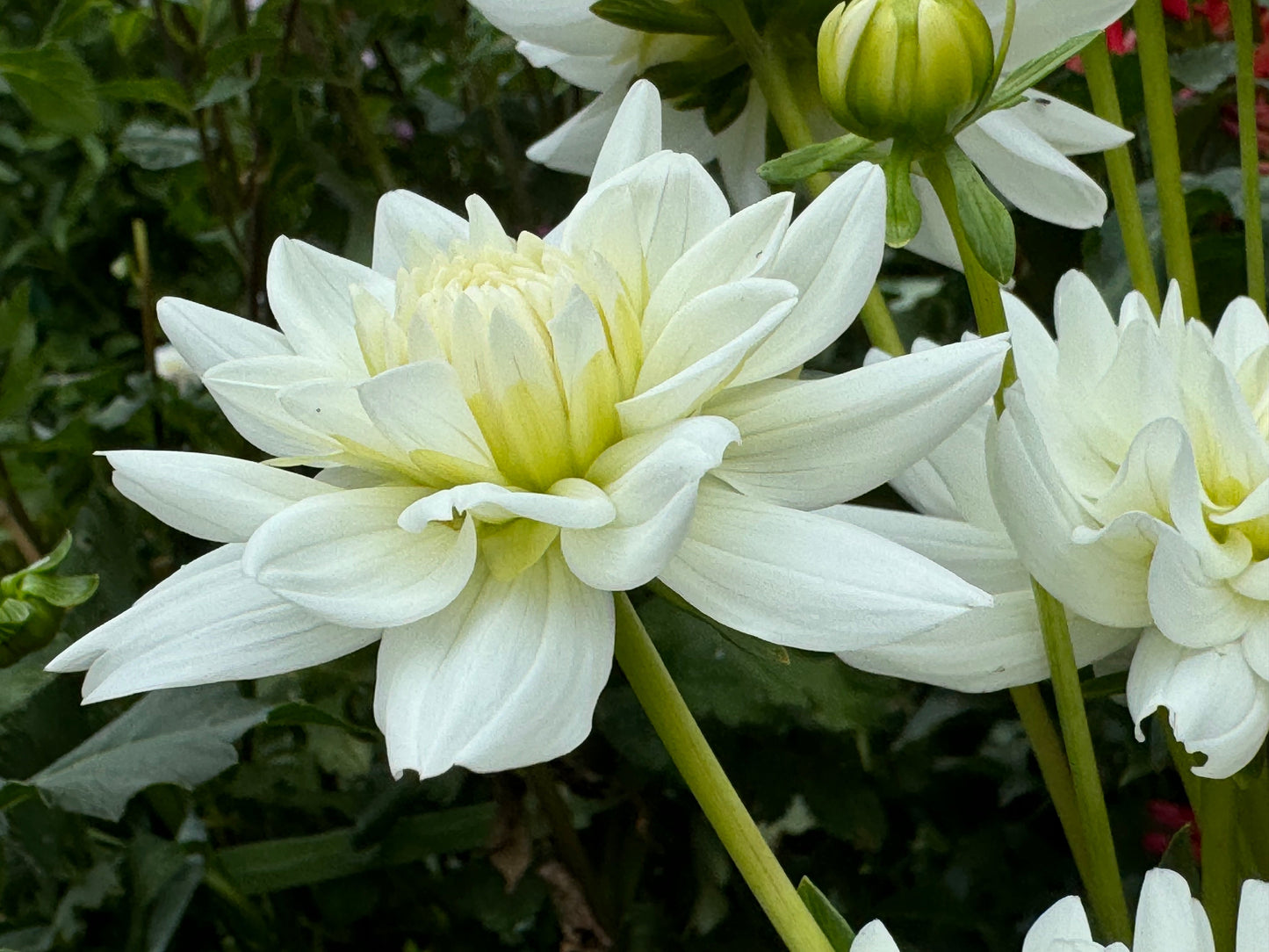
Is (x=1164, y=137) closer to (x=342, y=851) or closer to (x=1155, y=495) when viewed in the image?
(x=1155, y=495)

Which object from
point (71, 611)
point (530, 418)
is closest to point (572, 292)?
point (530, 418)

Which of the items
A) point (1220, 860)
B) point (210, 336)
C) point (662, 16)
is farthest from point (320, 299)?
point (1220, 860)

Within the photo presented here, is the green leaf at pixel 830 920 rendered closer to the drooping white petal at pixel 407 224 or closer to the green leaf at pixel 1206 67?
the drooping white petal at pixel 407 224

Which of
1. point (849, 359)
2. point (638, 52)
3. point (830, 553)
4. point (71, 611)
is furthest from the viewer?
point (849, 359)

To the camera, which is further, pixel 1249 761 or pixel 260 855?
pixel 260 855

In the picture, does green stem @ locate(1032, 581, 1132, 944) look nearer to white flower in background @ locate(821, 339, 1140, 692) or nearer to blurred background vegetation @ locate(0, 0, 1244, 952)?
white flower in background @ locate(821, 339, 1140, 692)

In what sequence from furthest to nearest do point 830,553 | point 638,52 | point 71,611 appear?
1. point 71,611
2. point 638,52
3. point 830,553

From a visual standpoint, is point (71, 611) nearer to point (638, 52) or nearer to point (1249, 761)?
point (638, 52)
